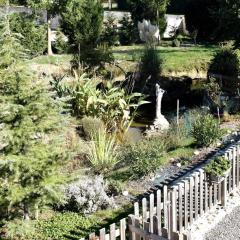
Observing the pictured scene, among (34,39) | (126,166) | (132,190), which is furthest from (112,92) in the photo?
(34,39)

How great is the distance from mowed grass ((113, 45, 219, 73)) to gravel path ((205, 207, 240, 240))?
15.3 m

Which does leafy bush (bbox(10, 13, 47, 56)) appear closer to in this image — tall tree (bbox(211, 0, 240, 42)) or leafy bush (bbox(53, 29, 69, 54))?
leafy bush (bbox(53, 29, 69, 54))

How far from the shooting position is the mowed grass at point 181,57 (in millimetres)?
24734

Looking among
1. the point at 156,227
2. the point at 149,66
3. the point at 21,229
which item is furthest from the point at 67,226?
the point at 149,66

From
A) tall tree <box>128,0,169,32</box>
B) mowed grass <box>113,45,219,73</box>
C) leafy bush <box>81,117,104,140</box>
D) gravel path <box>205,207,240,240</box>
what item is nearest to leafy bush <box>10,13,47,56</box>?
mowed grass <box>113,45,219,73</box>

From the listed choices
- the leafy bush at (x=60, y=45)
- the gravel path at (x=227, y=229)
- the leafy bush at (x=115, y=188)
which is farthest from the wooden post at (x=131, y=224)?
the leafy bush at (x=60, y=45)

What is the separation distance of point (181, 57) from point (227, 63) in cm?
754

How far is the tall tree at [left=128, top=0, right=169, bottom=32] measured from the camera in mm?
32500

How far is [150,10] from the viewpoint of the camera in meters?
32.8

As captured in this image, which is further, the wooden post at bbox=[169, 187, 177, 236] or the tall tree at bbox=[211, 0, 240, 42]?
the tall tree at bbox=[211, 0, 240, 42]

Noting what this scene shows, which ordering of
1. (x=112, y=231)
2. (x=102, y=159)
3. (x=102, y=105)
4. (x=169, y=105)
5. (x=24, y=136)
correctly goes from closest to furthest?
(x=112, y=231) < (x=24, y=136) < (x=102, y=159) < (x=102, y=105) < (x=169, y=105)

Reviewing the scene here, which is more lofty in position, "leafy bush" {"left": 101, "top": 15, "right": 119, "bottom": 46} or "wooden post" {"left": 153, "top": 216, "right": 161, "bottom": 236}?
"leafy bush" {"left": 101, "top": 15, "right": 119, "bottom": 46}

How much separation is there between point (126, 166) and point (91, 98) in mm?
4271

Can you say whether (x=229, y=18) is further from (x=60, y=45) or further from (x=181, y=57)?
(x=60, y=45)
